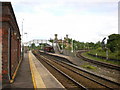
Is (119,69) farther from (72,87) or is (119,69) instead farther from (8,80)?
(8,80)

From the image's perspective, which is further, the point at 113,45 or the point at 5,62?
the point at 113,45

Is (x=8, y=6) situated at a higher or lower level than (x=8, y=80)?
higher

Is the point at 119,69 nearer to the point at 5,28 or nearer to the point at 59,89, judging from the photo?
the point at 59,89

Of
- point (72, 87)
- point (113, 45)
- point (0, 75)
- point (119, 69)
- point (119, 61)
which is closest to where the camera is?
point (0, 75)

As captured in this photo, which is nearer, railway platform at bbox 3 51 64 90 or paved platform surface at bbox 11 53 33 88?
paved platform surface at bbox 11 53 33 88

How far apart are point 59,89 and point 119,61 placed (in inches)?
730

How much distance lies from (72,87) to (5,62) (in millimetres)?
4751

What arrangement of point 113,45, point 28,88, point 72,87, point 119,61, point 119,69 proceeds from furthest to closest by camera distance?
point 113,45
point 119,61
point 119,69
point 72,87
point 28,88

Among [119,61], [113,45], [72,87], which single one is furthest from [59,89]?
[113,45]

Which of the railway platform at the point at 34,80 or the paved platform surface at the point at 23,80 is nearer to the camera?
the paved platform surface at the point at 23,80

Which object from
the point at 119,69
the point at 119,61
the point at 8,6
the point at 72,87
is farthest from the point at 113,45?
the point at 8,6

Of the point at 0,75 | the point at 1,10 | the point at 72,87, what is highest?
the point at 1,10

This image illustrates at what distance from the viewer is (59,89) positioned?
10391mm

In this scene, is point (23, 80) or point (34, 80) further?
point (34, 80)
